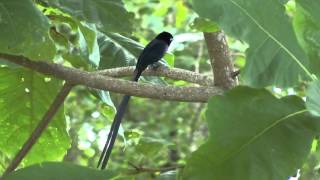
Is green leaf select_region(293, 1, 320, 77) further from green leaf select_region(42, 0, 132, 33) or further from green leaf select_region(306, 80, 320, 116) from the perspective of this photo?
green leaf select_region(42, 0, 132, 33)

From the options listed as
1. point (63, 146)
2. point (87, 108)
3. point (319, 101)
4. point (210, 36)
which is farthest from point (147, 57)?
point (87, 108)

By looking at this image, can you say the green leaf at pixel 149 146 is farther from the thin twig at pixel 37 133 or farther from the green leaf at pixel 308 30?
the green leaf at pixel 308 30

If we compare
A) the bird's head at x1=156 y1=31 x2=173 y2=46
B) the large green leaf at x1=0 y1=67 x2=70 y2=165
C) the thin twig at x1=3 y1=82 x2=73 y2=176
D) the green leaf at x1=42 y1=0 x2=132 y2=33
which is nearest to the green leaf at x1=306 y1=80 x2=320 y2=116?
the green leaf at x1=42 y1=0 x2=132 y2=33

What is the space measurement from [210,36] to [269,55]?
0.99 feet

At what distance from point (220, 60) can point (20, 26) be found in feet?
1.43

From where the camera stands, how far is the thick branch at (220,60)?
1370 mm

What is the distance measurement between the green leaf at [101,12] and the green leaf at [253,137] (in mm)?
366

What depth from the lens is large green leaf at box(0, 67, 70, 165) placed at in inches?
67.9

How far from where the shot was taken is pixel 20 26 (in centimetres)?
124

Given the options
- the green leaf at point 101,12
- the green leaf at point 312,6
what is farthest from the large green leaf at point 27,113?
the green leaf at point 312,6

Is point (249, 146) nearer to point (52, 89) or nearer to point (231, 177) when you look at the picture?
point (231, 177)

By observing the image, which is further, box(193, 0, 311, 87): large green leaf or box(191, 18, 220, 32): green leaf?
box(191, 18, 220, 32): green leaf

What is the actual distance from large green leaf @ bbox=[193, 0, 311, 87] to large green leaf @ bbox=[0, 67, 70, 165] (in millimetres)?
753

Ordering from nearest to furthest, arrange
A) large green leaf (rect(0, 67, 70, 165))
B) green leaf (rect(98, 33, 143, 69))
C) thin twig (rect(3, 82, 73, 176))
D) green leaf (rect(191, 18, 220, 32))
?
green leaf (rect(191, 18, 220, 32))
thin twig (rect(3, 82, 73, 176))
large green leaf (rect(0, 67, 70, 165))
green leaf (rect(98, 33, 143, 69))
